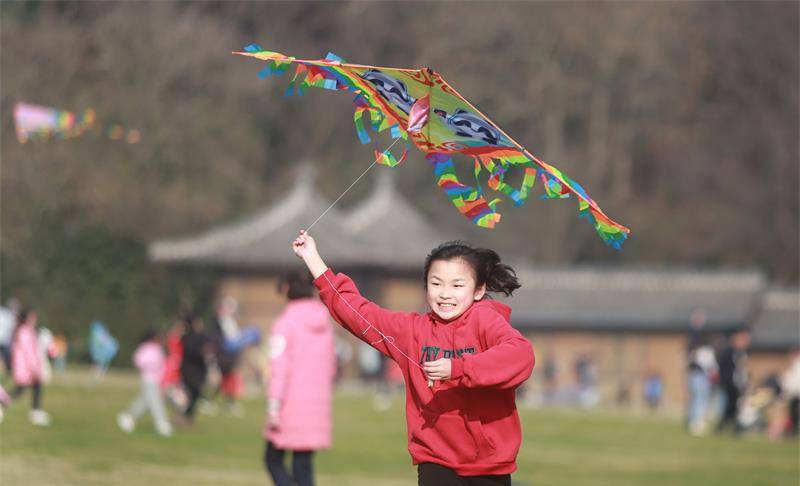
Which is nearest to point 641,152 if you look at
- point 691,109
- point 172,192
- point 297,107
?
point 691,109

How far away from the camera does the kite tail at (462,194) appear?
26.5ft

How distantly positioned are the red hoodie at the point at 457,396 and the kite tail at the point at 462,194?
21.5 inches

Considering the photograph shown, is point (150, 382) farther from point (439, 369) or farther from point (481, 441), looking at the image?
point (439, 369)

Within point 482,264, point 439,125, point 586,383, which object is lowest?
point 586,383

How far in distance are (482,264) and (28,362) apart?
13.3 meters

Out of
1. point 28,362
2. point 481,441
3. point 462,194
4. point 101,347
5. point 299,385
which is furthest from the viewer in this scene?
point 101,347

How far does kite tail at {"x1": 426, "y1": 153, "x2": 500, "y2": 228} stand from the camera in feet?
26.5

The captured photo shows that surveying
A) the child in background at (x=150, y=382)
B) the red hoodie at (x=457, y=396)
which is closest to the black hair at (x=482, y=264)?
the red hoodie at (x=457, y=396)

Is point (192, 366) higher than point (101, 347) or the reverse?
the reverse

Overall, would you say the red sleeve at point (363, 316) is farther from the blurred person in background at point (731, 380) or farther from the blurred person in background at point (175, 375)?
the blurred person in background at point (731, 380)

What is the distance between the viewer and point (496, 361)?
23.8 ft

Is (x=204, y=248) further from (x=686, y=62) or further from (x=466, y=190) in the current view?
(x=466, y=190)

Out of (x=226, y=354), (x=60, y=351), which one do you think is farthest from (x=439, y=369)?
(x=60, y=351)

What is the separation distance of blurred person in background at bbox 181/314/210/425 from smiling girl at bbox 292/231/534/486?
14.1m
